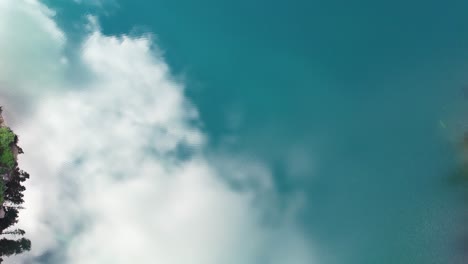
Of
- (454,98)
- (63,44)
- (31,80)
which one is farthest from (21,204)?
(454,98)

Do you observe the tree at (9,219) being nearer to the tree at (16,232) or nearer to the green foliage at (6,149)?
the tree at (16,232)

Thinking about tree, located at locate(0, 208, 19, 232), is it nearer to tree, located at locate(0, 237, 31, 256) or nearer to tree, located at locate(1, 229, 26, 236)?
tree, located at locate(1, 229, 26, 236)

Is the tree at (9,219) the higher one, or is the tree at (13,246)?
the tree at (9,219)

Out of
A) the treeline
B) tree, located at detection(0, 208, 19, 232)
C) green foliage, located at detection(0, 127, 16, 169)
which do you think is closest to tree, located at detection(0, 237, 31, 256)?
the treeline

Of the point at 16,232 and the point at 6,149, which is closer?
the point at 6,149

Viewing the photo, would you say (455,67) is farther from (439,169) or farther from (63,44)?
(63,44)

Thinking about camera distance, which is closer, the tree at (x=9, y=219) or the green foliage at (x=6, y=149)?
the green foliage at (x=6, y=149)

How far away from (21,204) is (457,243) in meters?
41.2

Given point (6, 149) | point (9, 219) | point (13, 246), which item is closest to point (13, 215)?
point (9, 219)

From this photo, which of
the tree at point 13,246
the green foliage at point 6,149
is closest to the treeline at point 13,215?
the tree at point 13,246

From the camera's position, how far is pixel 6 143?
1444 inches

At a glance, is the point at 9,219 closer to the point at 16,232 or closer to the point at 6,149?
the point at 16,232

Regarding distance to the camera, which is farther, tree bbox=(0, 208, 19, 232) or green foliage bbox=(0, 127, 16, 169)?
tree bbox=(0, 208, 19, 232)

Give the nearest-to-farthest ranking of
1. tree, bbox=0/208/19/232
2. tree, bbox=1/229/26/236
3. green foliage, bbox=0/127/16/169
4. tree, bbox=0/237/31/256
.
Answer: green foliage, bbox=0/127/16/169 → tree, bbox=0/237/31/256 → tree, bbox=0/208/19/232 → tree, bbox=1/229/26/236
